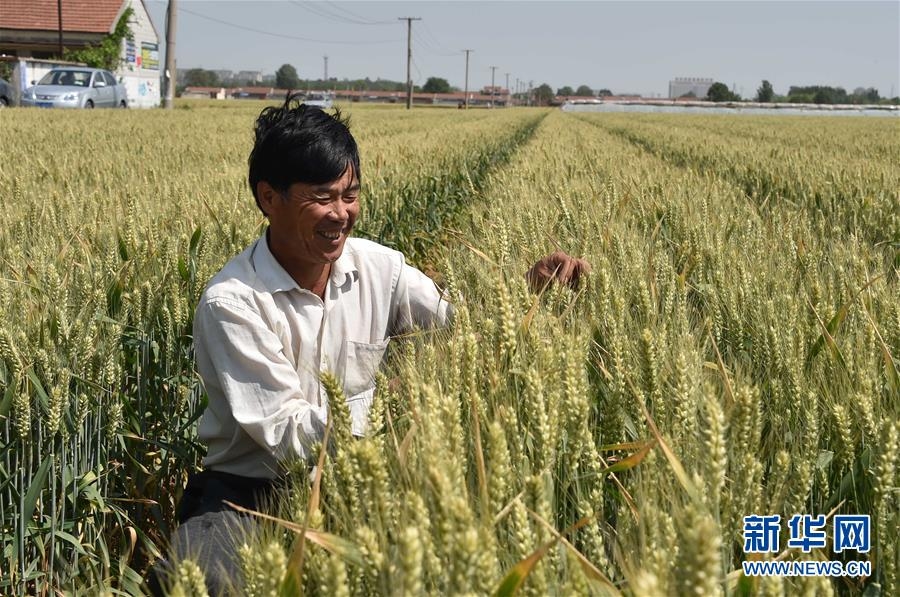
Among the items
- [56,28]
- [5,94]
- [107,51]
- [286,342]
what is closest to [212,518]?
[286,342]

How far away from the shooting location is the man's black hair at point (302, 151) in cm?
187

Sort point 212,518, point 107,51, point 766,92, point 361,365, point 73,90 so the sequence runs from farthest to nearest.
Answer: point 766,92, point 107,51, point 73,90, point 361,365, point 212,518

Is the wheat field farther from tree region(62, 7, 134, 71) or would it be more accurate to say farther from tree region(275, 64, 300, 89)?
tree region(275, 64, 300, 89)

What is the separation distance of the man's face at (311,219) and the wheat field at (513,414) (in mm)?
265

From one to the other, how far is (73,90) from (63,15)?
53.8 ft

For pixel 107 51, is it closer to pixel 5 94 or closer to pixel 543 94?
pixel 5 94

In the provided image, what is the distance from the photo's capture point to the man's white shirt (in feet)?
5.56

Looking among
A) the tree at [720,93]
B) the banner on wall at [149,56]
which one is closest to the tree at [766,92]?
the tree at [720,93]

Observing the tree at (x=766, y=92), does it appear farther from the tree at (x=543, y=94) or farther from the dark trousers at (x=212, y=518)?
the dark trousers at (x=212, y=518)

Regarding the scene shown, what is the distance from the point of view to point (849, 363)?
1493 millimetres

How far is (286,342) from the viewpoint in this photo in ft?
6.19

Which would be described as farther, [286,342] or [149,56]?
[149,56]

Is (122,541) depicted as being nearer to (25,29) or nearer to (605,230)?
(605,230)

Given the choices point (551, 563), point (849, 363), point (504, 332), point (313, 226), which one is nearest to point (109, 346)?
point (313, 226)
